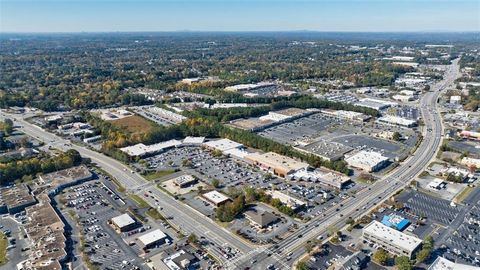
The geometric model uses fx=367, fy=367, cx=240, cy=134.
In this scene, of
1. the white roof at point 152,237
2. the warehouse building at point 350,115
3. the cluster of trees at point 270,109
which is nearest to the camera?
the white roof at point 152,237

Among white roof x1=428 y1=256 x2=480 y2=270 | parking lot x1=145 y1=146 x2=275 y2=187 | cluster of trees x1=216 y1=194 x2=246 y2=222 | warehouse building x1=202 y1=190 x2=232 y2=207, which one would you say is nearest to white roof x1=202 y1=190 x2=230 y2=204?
warehouse building x1=202 y1=190 x2=232 y2=207

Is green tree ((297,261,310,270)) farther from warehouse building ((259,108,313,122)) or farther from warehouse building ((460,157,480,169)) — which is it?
warehouse building ((259,108,313,122))

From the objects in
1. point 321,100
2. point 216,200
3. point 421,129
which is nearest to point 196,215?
point 216,200

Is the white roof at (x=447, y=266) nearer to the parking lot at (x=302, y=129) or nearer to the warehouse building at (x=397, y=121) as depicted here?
the parking lot at (x=302, y=129)

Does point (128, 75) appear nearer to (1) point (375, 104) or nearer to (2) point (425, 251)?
(1) point (375, 104)

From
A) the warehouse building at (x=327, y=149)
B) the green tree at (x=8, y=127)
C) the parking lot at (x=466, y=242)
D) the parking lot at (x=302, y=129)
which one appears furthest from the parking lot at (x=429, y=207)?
the green tree at (x=8, y=127)

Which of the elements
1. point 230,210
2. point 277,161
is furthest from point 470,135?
point 230,210
